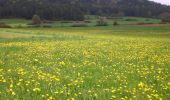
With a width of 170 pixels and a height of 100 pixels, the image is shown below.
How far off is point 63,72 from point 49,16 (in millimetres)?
120455

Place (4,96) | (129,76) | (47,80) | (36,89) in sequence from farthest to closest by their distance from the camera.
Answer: (129,76) → (47,80) → (36,89) → (4,96)

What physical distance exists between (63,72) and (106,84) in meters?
2.22

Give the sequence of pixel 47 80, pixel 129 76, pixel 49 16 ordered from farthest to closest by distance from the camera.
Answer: pixel 49 16 → pixel 129 76 → pixel 47 80

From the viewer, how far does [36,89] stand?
9.07m

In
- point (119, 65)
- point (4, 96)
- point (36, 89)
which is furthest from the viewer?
point (119, 65)

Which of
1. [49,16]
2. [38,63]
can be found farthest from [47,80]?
[49,16]

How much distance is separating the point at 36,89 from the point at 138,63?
23.1 ft

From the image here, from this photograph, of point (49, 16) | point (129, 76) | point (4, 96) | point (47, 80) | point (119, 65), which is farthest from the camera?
point (49, 16)

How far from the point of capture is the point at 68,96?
29.0 ft

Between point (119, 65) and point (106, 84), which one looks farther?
point (119, 65)

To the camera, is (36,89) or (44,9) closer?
(36,89)

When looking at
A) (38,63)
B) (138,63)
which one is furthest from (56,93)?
(138,63)

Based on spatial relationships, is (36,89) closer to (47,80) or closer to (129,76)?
(47,80)

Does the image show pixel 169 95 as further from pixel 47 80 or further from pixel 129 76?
pixel 47 80
